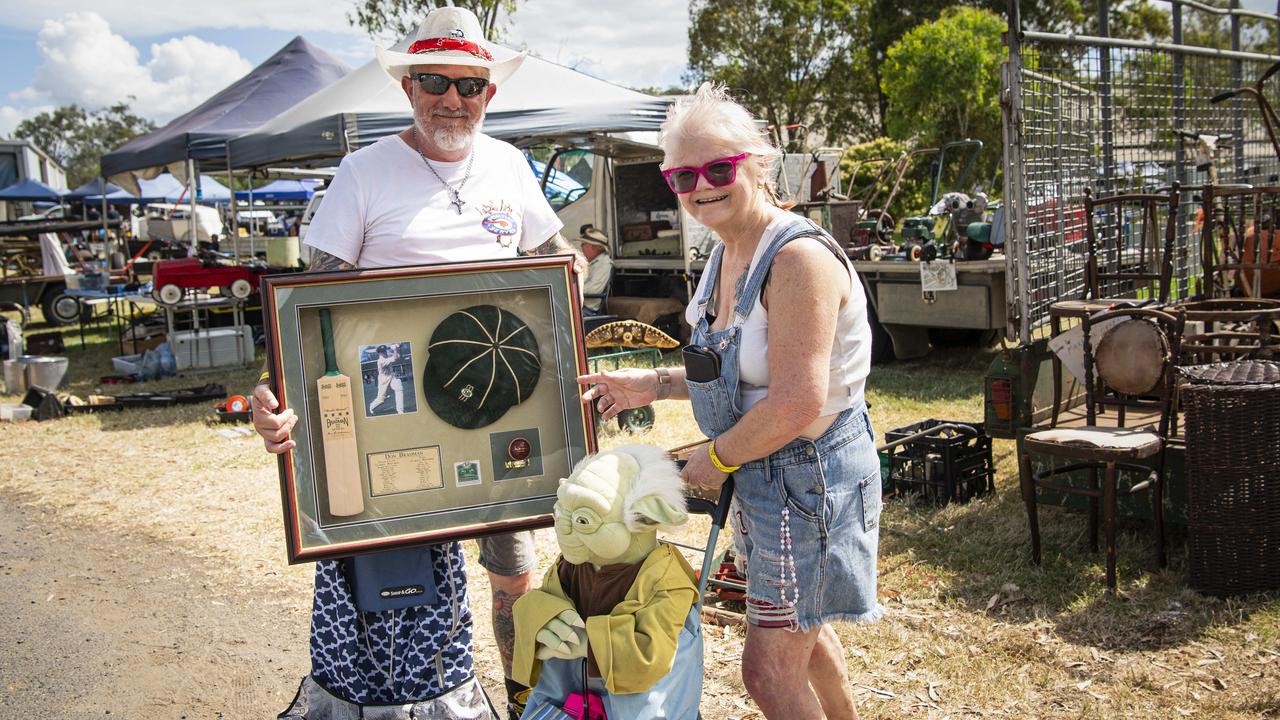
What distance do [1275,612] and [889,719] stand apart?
1751mm

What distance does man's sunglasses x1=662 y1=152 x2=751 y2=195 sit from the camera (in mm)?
2301

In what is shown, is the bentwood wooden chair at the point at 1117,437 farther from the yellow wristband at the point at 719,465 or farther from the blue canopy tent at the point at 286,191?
the blue canopy tent at the point at 286,191

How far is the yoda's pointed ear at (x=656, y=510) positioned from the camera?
2.24m

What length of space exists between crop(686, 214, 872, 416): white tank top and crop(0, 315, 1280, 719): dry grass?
1.65m

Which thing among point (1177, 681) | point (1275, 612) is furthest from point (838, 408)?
point (1275, 612)

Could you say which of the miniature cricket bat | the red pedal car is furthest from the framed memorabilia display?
the red pedal car

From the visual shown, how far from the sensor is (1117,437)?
4.40 m

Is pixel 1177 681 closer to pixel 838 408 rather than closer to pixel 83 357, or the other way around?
pixel 838 408

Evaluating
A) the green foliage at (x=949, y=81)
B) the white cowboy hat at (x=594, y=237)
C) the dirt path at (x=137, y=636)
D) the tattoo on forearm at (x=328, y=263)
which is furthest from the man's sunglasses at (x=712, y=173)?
the green foliage at (x=949, y=81)

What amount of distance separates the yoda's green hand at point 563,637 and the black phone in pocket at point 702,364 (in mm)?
625

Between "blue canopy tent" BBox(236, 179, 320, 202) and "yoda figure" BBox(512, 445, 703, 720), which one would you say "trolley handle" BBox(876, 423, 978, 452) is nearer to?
"yoda figure" BBox(512, 445, 703, 720)

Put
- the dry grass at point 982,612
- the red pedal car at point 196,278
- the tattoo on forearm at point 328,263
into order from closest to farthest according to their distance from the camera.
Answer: the tattoo on forearm at point 328,263, the dry grass at point 982,612, the red pedal car at point 196,278

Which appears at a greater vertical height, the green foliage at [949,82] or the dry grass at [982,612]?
the green foliage at [949,82]

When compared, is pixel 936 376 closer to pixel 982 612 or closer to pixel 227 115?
pixel 982 612
